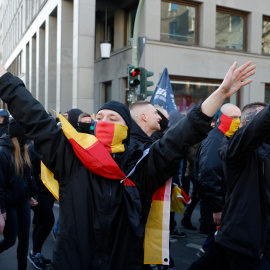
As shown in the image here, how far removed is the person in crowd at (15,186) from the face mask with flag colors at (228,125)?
233cm

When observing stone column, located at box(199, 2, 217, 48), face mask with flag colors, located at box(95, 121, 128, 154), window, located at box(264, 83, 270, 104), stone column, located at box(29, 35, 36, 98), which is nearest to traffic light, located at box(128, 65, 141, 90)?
stone column, located at box(199, 2, 217, 48)

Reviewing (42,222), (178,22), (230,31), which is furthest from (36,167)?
(230,31)

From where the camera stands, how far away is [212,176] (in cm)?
440

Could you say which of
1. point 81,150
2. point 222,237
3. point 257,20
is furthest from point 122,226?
point 257,20

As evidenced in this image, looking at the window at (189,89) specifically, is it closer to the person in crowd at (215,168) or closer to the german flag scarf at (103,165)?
the person in crowd at (215,168)

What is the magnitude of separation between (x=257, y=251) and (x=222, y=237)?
10.9 inches

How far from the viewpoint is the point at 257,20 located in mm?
17094

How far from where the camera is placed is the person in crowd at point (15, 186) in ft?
13.6

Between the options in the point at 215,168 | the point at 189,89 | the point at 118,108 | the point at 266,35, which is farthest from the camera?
the point at 266,35

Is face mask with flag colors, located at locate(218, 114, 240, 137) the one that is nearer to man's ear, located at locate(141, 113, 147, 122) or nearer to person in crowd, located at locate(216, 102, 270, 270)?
man's ear, located at locate(141, 113, 147, 122)

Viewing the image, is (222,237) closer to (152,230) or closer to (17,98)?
(152,230)

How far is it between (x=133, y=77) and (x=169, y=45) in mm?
5723

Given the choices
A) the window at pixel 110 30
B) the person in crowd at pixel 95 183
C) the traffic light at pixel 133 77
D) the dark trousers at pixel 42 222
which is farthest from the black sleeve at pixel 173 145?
the window at pixel 110 30

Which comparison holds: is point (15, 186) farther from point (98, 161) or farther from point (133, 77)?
point (133, 77)
